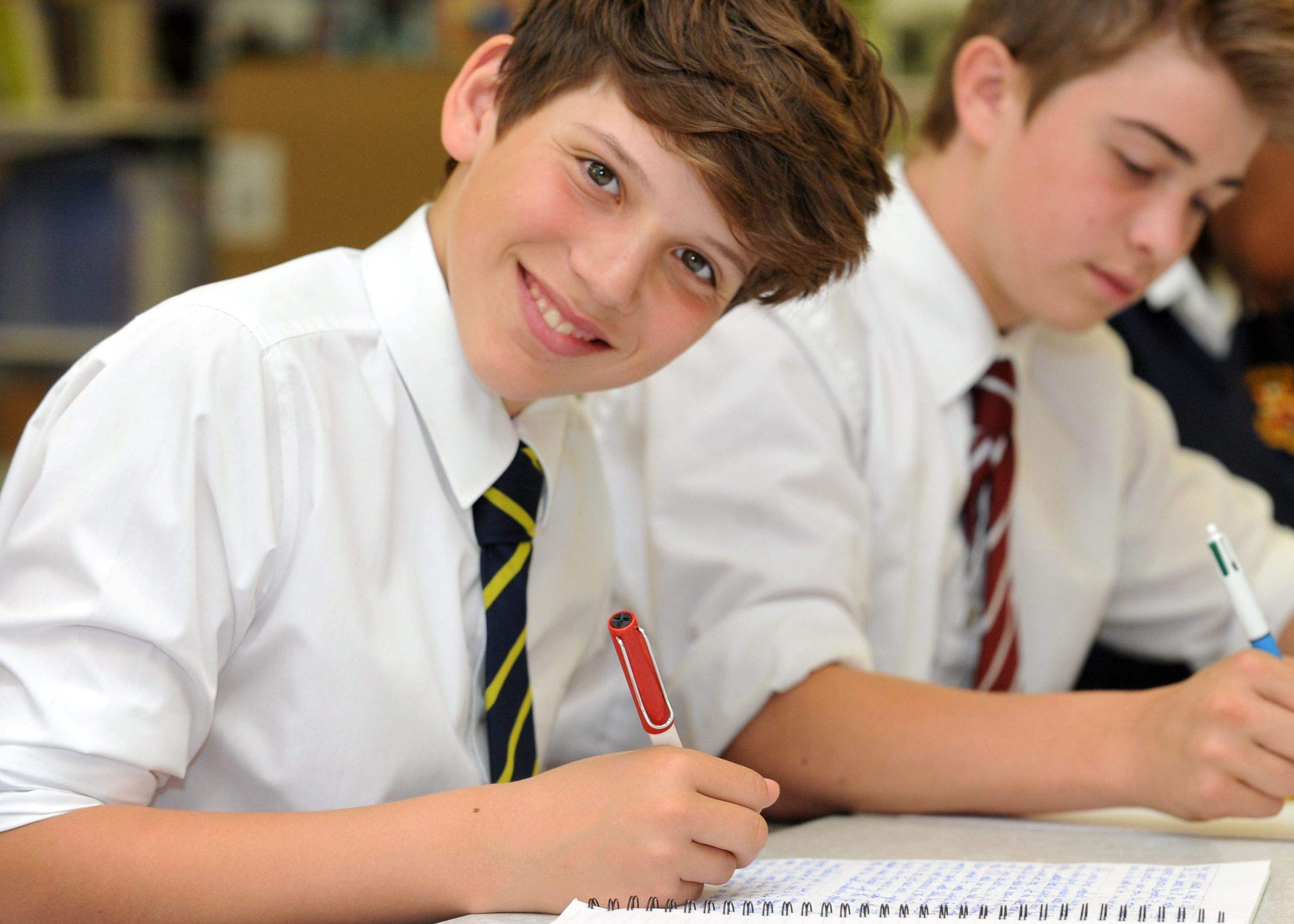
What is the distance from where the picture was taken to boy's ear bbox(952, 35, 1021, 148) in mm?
1304

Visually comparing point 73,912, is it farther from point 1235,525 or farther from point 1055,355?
point 1235,525

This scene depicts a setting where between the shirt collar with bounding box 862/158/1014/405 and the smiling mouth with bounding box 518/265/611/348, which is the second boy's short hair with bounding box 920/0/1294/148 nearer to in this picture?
the shirt collar with bounding box 862/158/1014/405

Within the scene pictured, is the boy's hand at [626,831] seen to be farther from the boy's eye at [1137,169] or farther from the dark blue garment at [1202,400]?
the dark blue garment at [1202,400]

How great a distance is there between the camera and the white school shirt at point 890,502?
115cm

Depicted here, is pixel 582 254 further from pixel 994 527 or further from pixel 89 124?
pixel 89 124

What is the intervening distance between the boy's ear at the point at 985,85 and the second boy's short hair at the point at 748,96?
15.7 inches

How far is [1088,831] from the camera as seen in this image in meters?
1.00

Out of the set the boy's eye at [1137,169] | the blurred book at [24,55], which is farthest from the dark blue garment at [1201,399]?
the blurred book at [24,55]

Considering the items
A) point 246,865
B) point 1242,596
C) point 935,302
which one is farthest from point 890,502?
point 246,865

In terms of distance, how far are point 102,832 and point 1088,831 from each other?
2.20 ft

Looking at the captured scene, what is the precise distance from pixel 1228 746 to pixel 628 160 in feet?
1.88

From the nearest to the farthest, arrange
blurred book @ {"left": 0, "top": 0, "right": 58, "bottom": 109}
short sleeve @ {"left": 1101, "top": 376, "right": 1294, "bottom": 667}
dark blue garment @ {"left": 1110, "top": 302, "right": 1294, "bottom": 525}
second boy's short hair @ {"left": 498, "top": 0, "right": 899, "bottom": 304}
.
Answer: second boy's short hair @ {"left": 498, "top": 0, "right": 899, "bottom": 304}
short sleeve @ {"left": 1101, "top": 376, "right": 1294, "bottom": 667}
dark blue garment @ {"left": 1110, "top": 302, "right": 1294, "bottom": 525}
blurred book @ {"left": 0, "top": 0, "right": 58, "bottom": 109}

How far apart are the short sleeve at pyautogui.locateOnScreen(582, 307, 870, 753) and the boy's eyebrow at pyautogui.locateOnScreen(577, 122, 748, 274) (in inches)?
13.1

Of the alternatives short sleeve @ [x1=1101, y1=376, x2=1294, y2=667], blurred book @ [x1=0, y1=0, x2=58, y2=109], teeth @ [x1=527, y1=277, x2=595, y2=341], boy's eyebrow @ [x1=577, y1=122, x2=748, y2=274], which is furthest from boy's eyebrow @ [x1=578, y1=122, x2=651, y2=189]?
blurred book @ [x1=0, y1=0, x2=58, y2=109]
